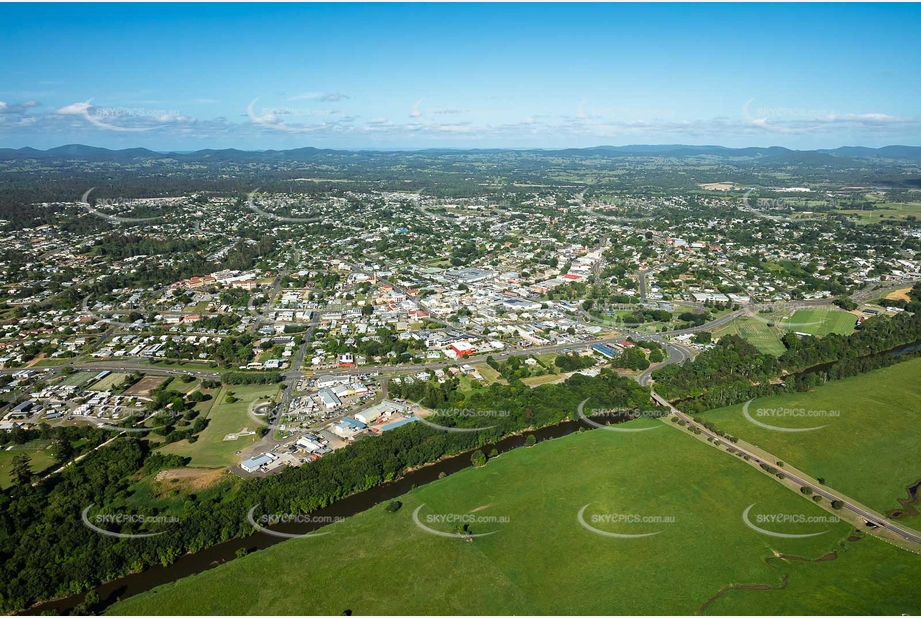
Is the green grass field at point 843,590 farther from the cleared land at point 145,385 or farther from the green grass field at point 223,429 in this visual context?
the cleared land at point 145,385

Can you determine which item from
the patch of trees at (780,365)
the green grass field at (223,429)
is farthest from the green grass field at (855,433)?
the green grass field at (223,429)

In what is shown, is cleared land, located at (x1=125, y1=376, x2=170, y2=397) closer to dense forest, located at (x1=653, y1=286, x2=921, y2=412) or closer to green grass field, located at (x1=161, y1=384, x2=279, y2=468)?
green grass field, located at (x1=161, y1=384, x2=279, y2=468)

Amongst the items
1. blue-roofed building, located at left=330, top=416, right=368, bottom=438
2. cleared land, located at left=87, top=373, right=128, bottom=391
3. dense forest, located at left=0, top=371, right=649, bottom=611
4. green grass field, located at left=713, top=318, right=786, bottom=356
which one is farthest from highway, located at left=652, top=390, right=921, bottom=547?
cleared land, located at left=87, top=373, right=128, bottom=391

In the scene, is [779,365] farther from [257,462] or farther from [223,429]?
[223,429]

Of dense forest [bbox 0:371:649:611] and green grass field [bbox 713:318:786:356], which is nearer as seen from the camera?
dense forest [bbox 0:371:649:611]

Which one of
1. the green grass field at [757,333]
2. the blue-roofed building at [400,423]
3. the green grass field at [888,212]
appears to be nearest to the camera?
the blue-roofed building at [400,423]
